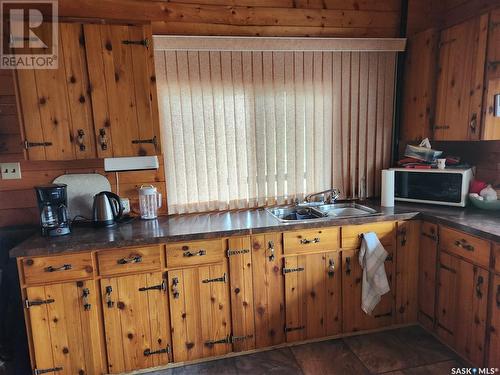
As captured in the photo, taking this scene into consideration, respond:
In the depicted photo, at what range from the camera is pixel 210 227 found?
2.09 m

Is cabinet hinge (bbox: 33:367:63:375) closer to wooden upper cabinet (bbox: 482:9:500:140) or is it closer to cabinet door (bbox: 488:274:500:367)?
cabinet door (bbox: 488:274:500:367)

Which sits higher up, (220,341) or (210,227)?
(210,227)

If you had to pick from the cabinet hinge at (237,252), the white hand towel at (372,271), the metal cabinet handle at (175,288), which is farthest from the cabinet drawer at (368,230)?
the metal cabinet handle at (175,288)

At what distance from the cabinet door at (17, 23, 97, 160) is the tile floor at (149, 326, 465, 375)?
1498 mm

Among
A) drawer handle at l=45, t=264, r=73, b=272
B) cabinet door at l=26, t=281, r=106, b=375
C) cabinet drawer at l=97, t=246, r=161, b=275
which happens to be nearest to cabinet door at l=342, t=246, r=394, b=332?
cabinet drawer at l=97, t=246, r=161, b=275

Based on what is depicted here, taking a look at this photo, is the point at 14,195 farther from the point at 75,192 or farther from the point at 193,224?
the point at 193,224

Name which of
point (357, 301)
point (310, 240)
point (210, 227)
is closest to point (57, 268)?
point (210, 227)

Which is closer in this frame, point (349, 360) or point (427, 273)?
point (349, 360)

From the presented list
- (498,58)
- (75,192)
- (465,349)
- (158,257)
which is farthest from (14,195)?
(498,58)

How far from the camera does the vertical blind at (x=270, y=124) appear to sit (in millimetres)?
2391

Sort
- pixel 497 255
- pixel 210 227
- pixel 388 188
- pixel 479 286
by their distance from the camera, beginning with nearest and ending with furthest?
pixel 497 255 → pixel 479 286 → pixel 210 227 → pixel 388 188

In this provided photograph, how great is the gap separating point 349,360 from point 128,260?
1.51 m

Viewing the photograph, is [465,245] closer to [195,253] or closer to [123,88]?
[195,253]

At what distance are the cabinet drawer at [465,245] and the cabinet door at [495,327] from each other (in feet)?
0.40
